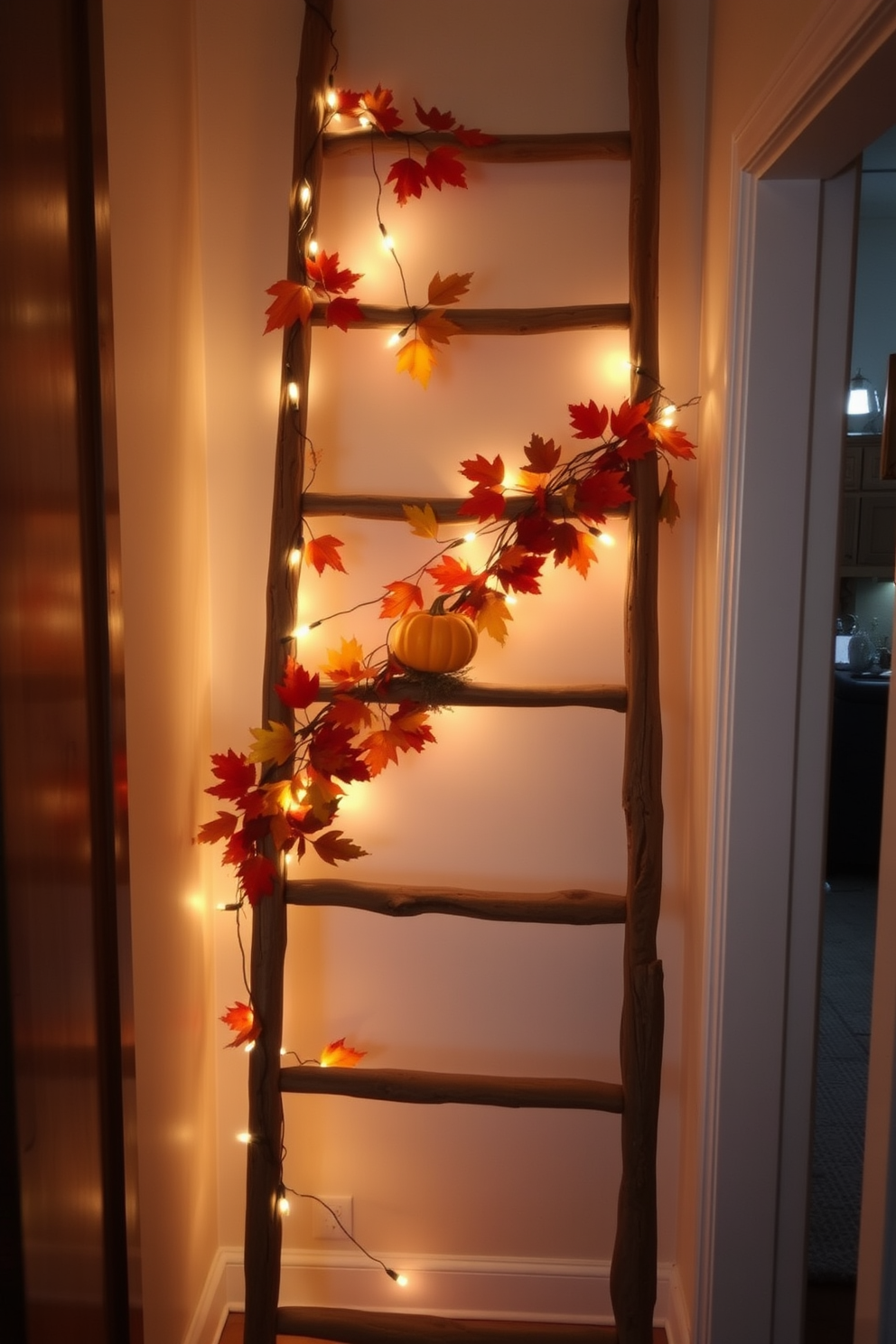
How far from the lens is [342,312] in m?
1.62

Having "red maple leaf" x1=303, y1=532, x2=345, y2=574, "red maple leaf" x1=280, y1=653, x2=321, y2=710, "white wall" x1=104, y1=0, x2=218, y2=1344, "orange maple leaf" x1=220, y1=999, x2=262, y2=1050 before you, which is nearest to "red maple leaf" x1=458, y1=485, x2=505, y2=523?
"red maple leaf" x1=303, y1=532, x2=345, y2=574

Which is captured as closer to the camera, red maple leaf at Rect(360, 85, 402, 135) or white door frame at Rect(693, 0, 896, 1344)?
white door frame at Rect(693, 0, 896, 1344)

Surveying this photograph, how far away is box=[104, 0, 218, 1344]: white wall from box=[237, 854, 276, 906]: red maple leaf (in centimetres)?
12

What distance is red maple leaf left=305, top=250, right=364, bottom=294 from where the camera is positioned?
1.64m

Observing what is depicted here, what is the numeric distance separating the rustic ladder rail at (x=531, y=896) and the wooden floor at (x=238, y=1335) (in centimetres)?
25

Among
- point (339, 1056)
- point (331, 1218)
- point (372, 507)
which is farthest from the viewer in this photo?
point (331, 1218)

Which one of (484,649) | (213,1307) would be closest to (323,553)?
(484,649)

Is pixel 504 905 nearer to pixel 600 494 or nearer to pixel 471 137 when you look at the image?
pixel 600 494

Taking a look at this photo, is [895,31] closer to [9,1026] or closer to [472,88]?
[472,88]

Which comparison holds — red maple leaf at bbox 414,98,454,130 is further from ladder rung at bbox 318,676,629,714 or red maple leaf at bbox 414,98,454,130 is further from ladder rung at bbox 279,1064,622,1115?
ladder rung at bbox 279,1064,622,1115

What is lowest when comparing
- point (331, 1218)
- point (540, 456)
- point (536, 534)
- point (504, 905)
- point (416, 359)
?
point (331, 1218)

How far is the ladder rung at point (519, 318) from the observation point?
5.38 ft

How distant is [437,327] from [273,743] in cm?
65

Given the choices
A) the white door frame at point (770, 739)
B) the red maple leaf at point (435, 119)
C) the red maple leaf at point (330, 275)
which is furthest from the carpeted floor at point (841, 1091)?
the red maple leaf at point (435, 119)
